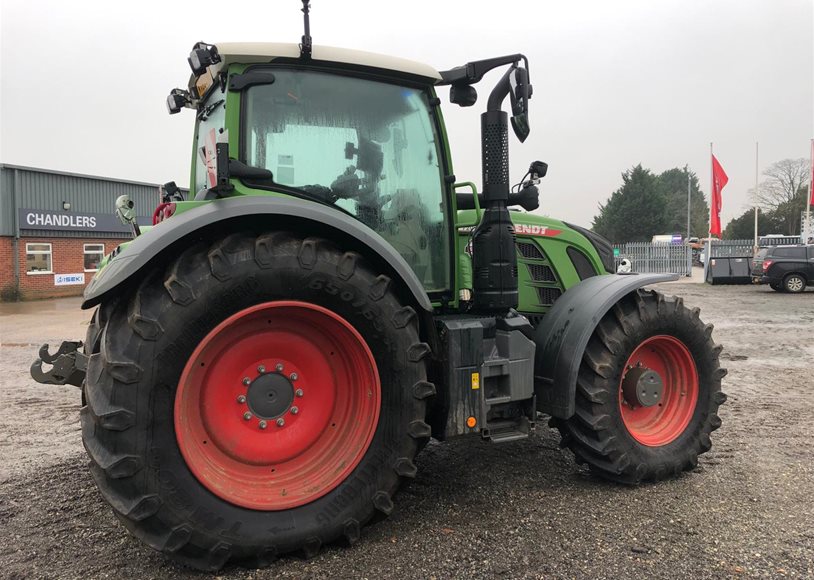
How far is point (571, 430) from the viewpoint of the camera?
11.8 ft

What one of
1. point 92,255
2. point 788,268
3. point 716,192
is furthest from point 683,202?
point 92,255

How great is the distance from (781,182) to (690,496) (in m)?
62.1

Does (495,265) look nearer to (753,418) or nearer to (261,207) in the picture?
(261,207)

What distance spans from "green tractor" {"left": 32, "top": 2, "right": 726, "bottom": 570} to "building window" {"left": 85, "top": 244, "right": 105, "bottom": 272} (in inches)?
844

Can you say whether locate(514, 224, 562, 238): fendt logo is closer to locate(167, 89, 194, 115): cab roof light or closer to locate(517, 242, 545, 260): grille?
locate(517, 242, 545, 260): grille

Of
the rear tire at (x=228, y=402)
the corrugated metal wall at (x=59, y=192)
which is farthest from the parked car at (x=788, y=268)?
the corrugated metal wall at (x=59, y=192)

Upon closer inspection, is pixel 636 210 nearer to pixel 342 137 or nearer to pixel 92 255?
pixel 92 255

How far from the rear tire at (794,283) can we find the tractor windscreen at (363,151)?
68.7ft

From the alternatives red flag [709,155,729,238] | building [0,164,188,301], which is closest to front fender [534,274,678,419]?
building [0,164,188,301]

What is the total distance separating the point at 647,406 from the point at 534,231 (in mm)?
1456

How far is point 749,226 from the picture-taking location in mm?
59969

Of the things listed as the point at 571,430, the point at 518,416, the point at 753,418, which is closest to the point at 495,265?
the point at 518,416

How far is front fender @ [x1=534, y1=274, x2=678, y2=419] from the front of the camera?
11.3 feet

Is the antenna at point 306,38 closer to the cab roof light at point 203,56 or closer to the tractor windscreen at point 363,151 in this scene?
the tractor windscreen at point 363,151
